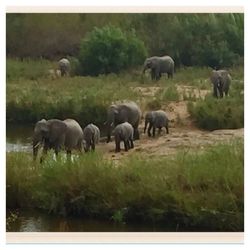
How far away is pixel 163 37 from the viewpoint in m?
6.23

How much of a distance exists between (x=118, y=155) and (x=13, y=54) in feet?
2.94

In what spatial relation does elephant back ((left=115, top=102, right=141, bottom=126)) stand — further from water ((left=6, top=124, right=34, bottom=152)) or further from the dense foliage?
water ((left=6, top=124, right=34, bottom=152))

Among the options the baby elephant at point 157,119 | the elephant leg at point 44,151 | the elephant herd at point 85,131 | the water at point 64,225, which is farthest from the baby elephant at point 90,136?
the water at point 64,225

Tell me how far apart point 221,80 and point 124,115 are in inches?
29.4

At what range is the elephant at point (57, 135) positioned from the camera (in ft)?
20.5

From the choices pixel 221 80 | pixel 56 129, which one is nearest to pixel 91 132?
pixel 56 129

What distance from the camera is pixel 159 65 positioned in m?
6.09

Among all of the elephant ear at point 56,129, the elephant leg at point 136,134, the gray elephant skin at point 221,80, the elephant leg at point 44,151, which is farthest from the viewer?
the elephant leg at point 136,134

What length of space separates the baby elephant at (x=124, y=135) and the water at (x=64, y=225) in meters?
0.70

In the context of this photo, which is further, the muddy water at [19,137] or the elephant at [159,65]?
the elephant at [159,65]

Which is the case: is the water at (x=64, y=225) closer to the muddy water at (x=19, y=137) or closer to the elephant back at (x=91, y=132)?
the muddy water at (x=19, y=137)

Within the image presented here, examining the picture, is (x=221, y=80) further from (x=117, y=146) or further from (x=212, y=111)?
(x=117, y=146)

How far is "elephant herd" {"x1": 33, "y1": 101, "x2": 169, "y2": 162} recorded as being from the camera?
20.5 feet

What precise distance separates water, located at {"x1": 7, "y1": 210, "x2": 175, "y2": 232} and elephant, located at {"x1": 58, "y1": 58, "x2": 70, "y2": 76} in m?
0.94
